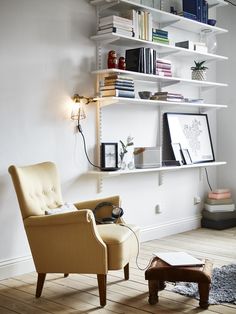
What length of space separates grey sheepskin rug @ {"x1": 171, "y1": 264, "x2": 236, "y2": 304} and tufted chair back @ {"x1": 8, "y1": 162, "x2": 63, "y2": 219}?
45.1 inches

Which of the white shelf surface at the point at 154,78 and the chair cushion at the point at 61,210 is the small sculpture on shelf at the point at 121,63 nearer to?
the white shelf surface at the point at 154,78

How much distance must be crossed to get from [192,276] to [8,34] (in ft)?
7.56

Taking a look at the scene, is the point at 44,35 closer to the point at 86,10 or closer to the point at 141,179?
the point at 86,10

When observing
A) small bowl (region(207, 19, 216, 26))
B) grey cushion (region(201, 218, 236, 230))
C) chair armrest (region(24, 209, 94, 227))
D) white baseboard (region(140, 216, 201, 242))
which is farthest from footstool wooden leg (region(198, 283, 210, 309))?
small bowl (region(207, 19, 216, 26))

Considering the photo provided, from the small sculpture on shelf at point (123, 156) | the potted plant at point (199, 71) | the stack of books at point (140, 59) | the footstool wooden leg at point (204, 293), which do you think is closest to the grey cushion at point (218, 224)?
the small sculpture on shelf at point (123, 156)

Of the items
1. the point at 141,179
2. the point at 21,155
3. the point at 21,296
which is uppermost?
the point at 21,155

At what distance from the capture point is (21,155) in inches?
153

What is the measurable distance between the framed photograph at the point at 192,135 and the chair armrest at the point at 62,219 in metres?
2.31

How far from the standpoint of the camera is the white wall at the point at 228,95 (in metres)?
6.00

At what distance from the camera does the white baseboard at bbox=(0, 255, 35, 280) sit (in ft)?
12.4

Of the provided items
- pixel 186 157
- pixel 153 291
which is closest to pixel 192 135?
pixel 186 157

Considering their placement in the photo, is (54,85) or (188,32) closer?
(54,85)

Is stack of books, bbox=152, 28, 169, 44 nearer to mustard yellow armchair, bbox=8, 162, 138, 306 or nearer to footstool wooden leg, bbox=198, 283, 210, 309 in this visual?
mustard yellow armchair, bbox=8, 162, 138, 306

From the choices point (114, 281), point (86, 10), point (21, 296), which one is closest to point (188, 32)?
point (86, 10)
